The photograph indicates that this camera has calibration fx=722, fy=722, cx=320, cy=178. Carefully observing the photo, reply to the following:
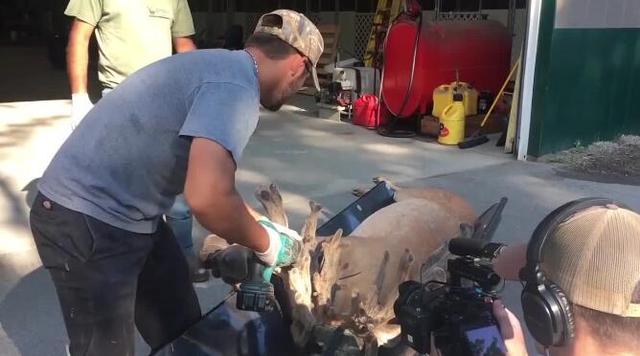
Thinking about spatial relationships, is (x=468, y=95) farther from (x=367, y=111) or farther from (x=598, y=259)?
(x=598, y=259)

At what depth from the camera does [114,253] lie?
2217 mm

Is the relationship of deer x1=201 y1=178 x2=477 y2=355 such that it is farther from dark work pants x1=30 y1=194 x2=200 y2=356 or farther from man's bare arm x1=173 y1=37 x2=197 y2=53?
man's bare arm x1=173 y1=37 x2=197 y2=53

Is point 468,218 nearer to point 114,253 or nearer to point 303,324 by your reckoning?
point 303,324

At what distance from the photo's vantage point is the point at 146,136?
212 cm

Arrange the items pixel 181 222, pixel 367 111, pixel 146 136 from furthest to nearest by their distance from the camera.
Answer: pixel 367 111
pixel 181 222
pixel 146 136

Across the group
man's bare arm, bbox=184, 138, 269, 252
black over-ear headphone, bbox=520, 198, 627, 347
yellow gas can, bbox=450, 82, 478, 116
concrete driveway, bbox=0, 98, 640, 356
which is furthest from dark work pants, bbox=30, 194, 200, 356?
yellow gas can, bbox=450, 82, 478, 116

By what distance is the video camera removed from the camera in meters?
1.71

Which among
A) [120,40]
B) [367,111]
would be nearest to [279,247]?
[120,40]

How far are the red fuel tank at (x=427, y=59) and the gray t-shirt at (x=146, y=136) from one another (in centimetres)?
718

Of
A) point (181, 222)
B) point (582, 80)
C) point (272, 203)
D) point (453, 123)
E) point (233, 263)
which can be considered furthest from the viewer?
point (453, 123)

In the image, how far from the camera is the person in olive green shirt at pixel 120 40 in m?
4.15

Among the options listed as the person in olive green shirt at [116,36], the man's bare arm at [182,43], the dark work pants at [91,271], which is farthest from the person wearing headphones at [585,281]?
the man's bare arm at [182,43]

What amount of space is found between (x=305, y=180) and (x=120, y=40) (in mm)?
3050

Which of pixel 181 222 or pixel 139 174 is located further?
pixel 181 222
